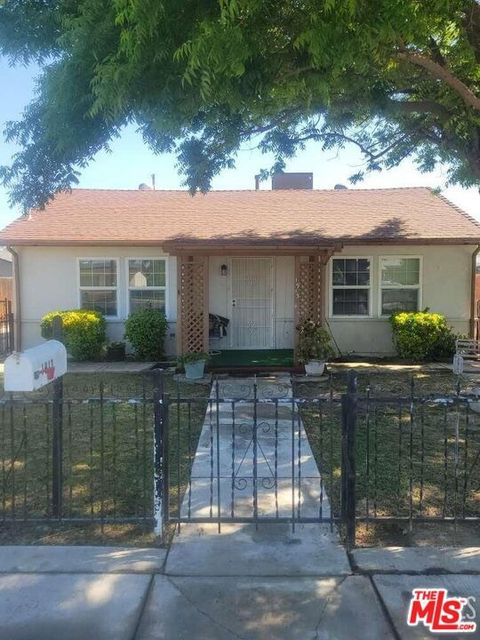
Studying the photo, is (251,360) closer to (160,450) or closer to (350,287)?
(350,287)

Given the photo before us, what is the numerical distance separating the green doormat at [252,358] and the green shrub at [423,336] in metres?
2.55

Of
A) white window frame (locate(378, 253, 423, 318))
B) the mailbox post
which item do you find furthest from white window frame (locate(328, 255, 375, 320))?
the mailbox post

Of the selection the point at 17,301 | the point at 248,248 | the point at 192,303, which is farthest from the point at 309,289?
the point at 17,301

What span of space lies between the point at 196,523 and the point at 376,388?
5.78 metres

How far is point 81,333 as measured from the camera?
469 inches

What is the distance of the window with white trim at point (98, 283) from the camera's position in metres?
13.1

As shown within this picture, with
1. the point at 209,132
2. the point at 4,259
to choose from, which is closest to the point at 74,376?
the point at 209,132

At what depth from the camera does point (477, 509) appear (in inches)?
171

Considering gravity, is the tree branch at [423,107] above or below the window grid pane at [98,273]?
above

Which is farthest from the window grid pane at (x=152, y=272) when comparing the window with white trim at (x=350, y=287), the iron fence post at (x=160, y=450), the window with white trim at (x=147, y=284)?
the iron fence post at (x=160, y=450)

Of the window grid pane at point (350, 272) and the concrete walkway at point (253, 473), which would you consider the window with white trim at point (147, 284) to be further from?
the concrete walkway at point (253, 473)

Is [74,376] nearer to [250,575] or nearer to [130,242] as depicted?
[130,242]

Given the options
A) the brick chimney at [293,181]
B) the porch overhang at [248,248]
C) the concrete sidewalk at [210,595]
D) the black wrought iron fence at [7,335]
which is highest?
the brick chimney at [293,181]

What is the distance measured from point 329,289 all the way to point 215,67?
9702mm
